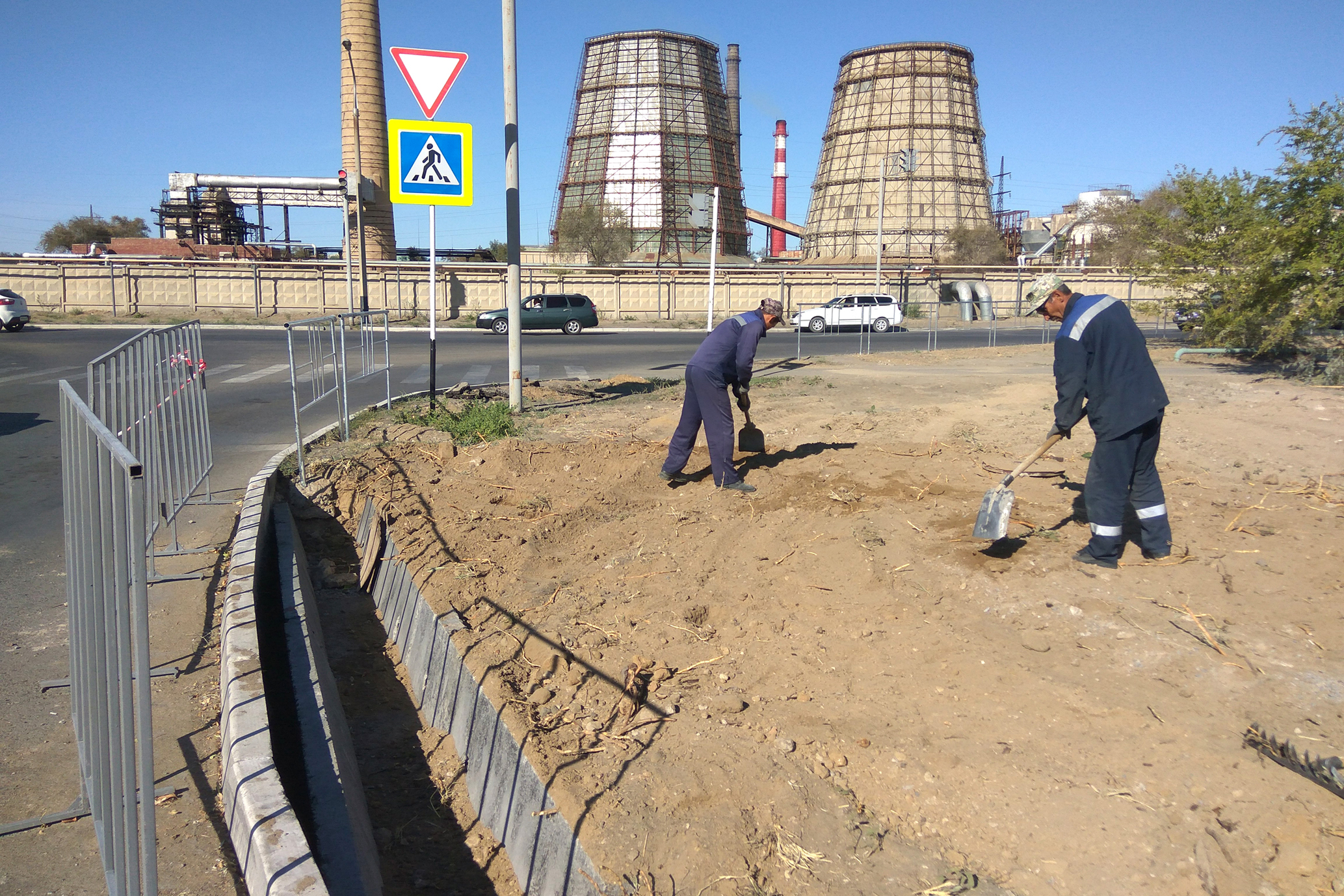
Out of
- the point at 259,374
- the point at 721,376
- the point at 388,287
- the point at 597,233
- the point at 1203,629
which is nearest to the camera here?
the point at 1203,629

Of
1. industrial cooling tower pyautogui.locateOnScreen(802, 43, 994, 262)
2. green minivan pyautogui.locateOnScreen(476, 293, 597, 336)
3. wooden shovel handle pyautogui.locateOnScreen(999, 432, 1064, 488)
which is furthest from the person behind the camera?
industrial cooling tower pyautogui.locateOnScreen(802, 43, 994, 262)

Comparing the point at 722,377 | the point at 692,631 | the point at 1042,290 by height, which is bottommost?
the point at 692,631

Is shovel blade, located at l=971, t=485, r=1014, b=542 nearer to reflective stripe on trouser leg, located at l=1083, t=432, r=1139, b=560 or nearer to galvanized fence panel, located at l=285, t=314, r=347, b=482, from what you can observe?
reflective stripe on trouser leg, located at l=1083, t=432, r=1139, b=560

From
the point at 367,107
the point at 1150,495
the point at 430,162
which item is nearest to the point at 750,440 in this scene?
the point at 1150,495

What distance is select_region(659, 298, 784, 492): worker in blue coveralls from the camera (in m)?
7.41

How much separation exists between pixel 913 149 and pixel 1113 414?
67402 mm

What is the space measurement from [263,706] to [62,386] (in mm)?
1643

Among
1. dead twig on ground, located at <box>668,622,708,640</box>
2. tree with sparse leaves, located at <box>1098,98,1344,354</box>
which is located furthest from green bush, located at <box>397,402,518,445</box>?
tree with sparse leaves, located at <box>1098,98,1344,354</box>

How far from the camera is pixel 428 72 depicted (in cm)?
1060

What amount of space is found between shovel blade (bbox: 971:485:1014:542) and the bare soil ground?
0.58 feet

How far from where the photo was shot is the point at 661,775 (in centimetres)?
365

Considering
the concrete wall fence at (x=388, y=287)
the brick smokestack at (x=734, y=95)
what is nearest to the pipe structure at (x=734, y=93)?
the brick smokestack at (x=734, y=95)

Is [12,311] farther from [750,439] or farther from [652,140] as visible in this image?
[652,140]

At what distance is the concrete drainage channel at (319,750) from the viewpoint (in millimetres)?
3156
